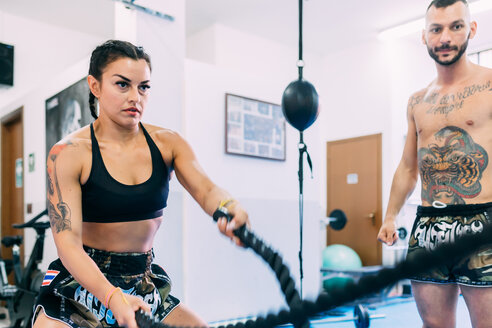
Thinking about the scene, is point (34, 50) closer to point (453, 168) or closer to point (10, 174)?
point (10, 174)

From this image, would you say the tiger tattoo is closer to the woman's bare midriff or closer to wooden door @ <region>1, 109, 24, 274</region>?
the woman's bare midriff

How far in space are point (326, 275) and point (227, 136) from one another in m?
2.69

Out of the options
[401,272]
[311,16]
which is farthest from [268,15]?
[401,272]

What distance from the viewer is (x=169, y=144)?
5.35ft

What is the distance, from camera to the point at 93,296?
1.48m

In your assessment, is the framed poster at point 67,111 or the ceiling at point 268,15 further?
the ceiling at point 268,15

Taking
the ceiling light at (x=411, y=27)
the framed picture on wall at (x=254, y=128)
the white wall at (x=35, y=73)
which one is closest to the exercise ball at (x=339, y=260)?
the framed picture on wall at (x=254, y=128)

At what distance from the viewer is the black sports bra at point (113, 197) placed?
1.47 metres

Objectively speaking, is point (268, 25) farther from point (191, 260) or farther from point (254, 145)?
point (191, 260)

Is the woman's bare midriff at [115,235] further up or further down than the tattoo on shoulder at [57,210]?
further down

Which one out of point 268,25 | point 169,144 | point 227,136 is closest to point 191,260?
point 227,136

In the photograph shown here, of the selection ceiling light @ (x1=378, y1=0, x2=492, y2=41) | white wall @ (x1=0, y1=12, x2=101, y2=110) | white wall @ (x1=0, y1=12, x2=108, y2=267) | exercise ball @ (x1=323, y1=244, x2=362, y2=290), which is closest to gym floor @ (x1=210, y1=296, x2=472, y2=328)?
exercise ball @ (x1=323, y1=244, x2=362, y2=290)

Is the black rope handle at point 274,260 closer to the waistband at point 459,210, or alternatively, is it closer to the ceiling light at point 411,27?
the waistband at point 459,210

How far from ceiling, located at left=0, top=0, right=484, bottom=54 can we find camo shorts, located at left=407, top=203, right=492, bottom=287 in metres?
4.35
